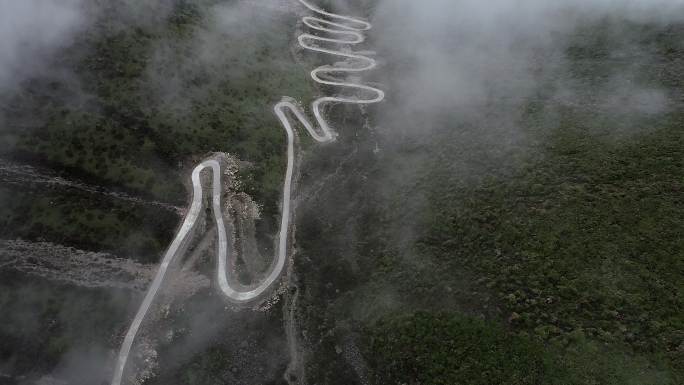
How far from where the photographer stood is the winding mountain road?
4391 centimetres

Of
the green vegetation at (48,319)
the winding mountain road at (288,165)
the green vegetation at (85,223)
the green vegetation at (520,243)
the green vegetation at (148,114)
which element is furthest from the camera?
the green vegetation at (148,114)

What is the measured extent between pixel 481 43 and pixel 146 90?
5272 cm

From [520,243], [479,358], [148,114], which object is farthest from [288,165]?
[479,358]

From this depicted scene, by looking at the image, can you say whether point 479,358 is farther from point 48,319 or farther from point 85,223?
point 85,223

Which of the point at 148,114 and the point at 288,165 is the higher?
the point at 148,114

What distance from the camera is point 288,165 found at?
56.7 m

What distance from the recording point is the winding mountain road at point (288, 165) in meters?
43.9

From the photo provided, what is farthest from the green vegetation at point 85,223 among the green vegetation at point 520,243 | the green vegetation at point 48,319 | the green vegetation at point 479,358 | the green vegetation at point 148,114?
the green vegetation at point 479,358

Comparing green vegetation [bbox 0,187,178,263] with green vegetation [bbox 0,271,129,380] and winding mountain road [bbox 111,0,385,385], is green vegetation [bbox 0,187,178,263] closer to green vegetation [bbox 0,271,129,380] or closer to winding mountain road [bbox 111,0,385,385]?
winding mountain road [bbox 111,0,385,385]

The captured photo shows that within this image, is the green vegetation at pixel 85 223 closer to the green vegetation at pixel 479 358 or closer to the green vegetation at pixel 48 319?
the green vegetation at pixel 48 319

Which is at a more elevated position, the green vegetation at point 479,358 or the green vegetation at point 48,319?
the green vegetation at point 479,358

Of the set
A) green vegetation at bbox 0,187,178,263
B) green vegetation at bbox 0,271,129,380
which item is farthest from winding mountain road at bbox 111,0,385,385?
green vegetation at bbox 0,271,129,380

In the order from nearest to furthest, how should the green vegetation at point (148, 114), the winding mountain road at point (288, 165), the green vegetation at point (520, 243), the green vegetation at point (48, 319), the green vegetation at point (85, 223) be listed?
the green vegetation at point (520, 243), the green vegetation at point (48, 319), the winding mountain road at point (288, 165), the green vegetation at point (85, 223), the green vegetation at point (148, 114)

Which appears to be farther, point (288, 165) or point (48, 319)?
point (288, 165)
